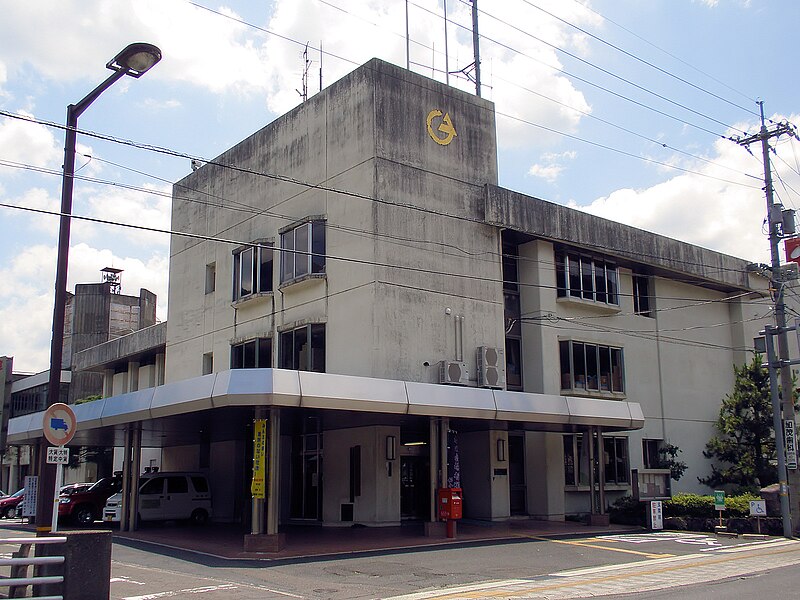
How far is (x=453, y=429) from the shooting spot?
2702 cm

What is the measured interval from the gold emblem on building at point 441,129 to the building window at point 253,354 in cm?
906

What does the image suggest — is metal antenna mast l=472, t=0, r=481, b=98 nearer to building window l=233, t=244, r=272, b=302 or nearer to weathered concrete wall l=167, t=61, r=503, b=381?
weathered concrete wall l=167, t=61, r=503, b=381

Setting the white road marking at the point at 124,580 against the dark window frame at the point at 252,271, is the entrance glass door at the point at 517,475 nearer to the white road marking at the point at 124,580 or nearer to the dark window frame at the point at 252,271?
the dark window frame at the point at 252,271

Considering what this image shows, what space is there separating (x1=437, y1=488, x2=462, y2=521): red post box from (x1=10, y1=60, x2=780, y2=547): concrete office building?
1.17 feet

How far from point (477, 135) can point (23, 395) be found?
47.1 m

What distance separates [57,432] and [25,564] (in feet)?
7.37

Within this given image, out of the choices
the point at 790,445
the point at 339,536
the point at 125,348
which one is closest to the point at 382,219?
the point at 339,536

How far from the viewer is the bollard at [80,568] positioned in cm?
1140

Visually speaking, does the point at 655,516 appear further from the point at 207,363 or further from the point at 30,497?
the point at 30,497

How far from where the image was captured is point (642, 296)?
34.8 meters

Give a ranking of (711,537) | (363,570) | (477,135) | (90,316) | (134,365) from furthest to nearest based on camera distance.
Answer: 1. (90,316)
2. (134,365)
3. (477,135)
4. (711,537)
5. (363,570)

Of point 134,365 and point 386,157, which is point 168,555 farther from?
point 134,365

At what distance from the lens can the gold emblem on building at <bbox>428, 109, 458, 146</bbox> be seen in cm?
2742

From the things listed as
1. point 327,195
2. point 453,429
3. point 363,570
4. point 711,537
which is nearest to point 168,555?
point 363,570
